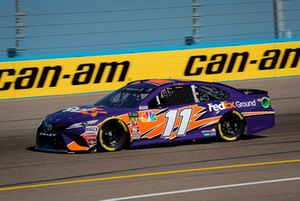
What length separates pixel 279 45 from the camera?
18375 millimetres

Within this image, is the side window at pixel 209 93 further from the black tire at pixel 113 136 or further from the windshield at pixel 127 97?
the black tire at pixel 113 136

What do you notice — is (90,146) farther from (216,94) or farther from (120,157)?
(216,94)

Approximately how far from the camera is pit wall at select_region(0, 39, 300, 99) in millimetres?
16031

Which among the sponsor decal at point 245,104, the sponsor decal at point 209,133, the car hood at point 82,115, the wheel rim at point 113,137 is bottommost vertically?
the sponsor decal at point 209,133

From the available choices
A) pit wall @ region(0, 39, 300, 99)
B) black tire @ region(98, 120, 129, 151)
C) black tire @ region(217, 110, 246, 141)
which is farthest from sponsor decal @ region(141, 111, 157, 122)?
pit wall @ region(0, 39, 300, 99)

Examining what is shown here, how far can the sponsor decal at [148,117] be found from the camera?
11.7 meters

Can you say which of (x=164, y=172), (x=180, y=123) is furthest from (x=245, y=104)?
(x=164, y=172)

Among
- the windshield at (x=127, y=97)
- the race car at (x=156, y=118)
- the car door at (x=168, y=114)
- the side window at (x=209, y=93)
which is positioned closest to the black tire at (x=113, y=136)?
the race car at (x=156, y=118)

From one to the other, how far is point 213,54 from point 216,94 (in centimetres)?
522

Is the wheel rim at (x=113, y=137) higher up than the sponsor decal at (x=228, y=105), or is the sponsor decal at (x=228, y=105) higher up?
the sponsor decal at (x=228, y=105)

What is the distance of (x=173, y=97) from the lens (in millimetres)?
12188

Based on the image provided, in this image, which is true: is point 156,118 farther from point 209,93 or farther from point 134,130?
point 209,93

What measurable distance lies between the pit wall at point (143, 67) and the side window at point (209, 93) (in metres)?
4.38

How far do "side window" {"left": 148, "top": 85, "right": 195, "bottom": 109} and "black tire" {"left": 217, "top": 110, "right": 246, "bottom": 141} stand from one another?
0.78m
